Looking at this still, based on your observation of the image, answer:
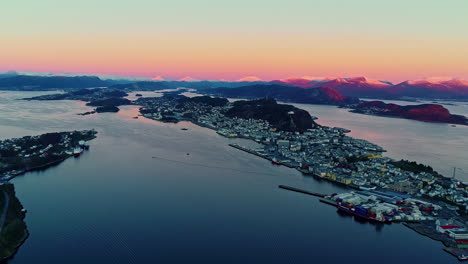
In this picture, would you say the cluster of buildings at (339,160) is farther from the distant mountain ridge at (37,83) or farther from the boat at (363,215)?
the distant mountain ridge at (37,83)

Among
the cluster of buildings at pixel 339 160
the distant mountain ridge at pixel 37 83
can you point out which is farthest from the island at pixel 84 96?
the cluster of buildings at pixel 339 160

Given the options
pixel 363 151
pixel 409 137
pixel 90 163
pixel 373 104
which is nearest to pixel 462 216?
pixel 363 151

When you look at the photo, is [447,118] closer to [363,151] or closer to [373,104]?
[373,104]

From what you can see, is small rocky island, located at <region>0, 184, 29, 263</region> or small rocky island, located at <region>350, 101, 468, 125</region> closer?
small rocky island, located at <region>0, 184, 29, 263</region>

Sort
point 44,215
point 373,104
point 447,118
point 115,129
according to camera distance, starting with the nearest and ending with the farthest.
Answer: point 44,215 → point 115,129 → point 447,118 → point 373,104

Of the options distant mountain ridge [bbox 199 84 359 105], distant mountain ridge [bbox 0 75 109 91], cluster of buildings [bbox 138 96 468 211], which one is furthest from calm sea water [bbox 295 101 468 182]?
distant mountain ridge [bbox 0 75 109 91]

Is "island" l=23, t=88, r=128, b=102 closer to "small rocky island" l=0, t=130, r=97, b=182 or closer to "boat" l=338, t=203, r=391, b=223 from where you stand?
"small rocky island" l=0, t=130, r=97, b=182

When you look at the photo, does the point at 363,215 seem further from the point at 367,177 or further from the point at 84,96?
the point at 84,96
